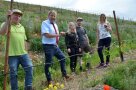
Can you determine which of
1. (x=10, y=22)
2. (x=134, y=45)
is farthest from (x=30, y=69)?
(x=134, y=45)

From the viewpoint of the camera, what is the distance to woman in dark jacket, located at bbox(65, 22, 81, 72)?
11.6m

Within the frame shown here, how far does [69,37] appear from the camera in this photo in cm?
1164

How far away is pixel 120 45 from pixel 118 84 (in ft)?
14.6

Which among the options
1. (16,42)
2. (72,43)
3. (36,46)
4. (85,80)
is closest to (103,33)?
(72,43)

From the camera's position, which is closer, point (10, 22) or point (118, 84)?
point (10, 22)

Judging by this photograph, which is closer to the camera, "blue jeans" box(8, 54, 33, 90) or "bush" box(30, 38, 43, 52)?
"blue jeans" box(8, 54, 33, 90)

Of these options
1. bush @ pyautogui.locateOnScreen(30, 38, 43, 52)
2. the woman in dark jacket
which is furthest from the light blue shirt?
bush @ pyautogui.locateOnScreen(30, 38, 43, 52)

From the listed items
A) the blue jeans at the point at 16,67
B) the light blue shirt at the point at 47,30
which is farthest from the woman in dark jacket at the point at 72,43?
the blue jeans at the point at 16,67

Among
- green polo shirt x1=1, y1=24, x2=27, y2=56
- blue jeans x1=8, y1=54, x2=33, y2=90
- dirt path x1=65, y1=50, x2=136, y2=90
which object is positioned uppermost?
green polo shirt x1=1, y1=24, x2=27, y2=56

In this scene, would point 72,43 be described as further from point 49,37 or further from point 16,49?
point 16,49

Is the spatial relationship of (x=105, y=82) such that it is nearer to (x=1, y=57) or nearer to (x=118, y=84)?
(x=118, y=84)

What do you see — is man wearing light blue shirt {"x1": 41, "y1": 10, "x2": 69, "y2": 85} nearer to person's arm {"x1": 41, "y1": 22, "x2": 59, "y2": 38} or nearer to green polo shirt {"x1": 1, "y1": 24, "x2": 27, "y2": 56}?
person's arm {"x1": 41, "y1": 22, "x2": 59, "y2": 38}

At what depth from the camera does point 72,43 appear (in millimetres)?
11812

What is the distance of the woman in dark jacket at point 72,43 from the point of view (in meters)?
11.6
